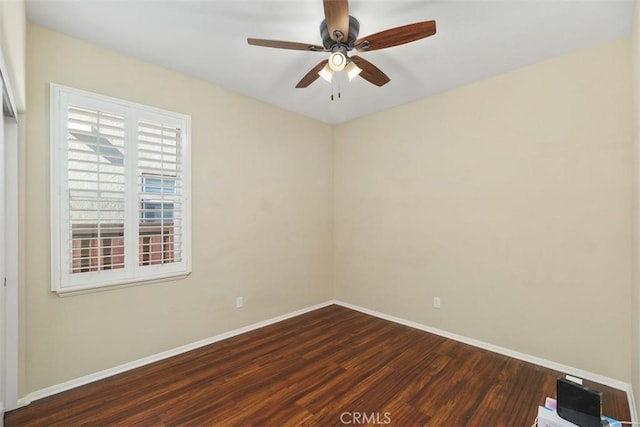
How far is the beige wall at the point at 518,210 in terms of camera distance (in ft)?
7.91

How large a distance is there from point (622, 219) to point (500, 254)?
92 cm

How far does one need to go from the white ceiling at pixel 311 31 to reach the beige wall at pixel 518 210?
0.36 m

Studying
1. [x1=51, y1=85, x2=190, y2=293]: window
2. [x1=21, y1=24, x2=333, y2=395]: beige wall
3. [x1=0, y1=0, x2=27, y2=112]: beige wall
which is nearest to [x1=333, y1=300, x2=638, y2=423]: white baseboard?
[x1=21, y1=24, x2=333, y2=395]: beige wall

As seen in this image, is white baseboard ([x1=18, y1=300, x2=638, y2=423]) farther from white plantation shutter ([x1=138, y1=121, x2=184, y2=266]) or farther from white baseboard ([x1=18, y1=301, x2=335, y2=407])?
white plantation shutter ([x1=138, y1=121, x2=184, y2=266])

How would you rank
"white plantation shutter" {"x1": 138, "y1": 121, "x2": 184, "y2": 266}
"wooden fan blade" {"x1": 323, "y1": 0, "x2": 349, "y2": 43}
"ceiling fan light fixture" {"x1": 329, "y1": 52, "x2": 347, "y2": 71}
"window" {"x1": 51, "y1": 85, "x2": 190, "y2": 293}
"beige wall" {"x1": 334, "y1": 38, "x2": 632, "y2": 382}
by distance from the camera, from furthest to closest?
"white plantation shutter" {"x1": 138, "y1": 121, "x2": 184, "y2": 266}, "beige wall" {"x1": 334, "y1": 38, "x2": 632, "y2": 382}, "window" {"x1": 51, "y1": 85, "x2": 190, "y2": 293}, "ceiling fan light fixture" {"x1": 329, "y1": 52, "x2": 347, "y2": 71}, "wooden fan blade" {"x1": 323, "y1": 0, "x2": 349, "y2": 43}

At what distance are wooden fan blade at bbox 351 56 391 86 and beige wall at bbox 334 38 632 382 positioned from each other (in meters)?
1.30

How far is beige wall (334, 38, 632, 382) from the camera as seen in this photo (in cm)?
241

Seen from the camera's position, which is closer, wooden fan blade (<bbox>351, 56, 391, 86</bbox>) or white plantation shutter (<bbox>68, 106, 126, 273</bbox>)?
wooden fan blade (<bbox>351, 56, 391, 86</bbox>)

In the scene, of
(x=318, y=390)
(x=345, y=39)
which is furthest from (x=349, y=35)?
(x=318, y=390)

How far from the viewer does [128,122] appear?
2621 mm

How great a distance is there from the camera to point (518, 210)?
284cm

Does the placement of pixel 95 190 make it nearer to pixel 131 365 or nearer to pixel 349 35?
pixel 131 365

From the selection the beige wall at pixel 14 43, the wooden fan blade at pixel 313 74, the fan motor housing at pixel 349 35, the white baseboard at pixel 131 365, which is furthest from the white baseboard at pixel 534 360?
the beige wall at pixel 14 43

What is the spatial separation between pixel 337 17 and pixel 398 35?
0.41 m
